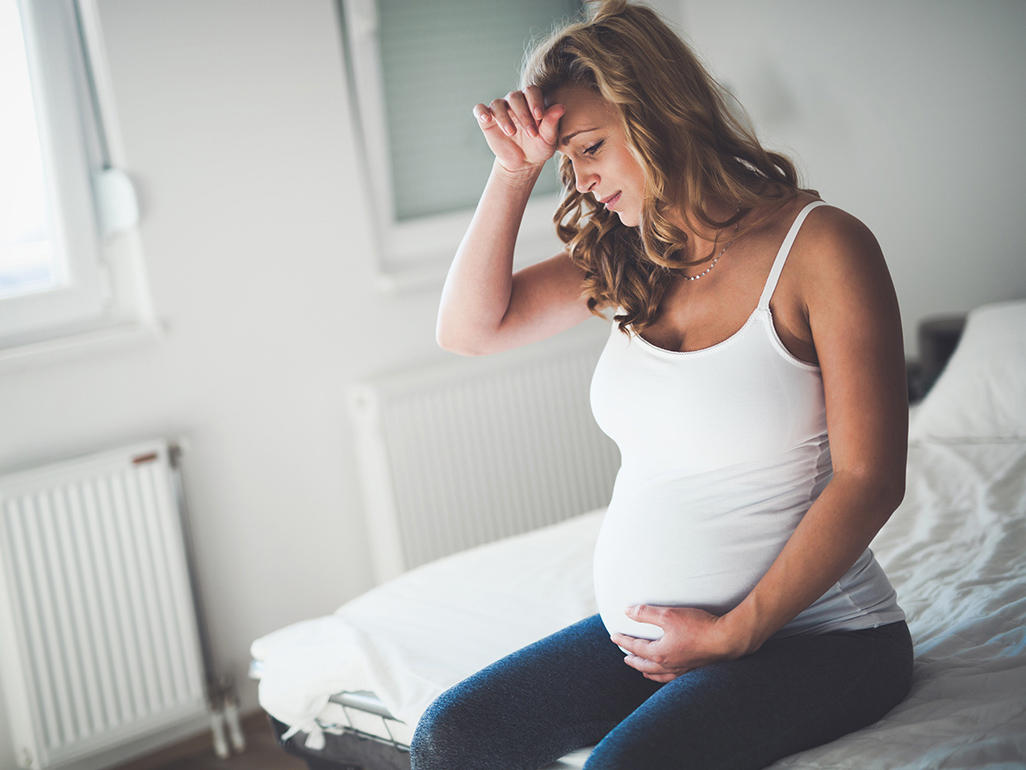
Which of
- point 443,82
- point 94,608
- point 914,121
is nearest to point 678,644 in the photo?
point 94,608

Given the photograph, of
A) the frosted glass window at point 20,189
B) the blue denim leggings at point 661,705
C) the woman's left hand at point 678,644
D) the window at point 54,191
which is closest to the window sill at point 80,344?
the window at point 54,191

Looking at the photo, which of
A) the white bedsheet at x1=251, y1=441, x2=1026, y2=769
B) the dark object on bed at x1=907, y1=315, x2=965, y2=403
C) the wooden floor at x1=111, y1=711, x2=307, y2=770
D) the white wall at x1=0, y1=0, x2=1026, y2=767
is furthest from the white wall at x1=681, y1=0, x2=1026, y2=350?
the wooden floor at x1=111, y1=711, x2=307, y2=770

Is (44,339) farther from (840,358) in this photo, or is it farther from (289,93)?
(840,358)

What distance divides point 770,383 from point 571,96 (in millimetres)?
419

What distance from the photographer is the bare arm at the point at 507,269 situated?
120 cm

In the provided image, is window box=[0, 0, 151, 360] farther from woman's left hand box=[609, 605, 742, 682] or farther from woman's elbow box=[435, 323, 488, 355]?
woman's left hand box=[609, 605, 742, 682]

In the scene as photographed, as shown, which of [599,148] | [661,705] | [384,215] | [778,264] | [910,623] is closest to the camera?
[661,705]

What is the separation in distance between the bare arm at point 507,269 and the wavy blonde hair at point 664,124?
55 millimetres

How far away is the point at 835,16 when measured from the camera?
2543 millimetres

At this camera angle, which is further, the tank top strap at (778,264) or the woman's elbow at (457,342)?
the woman's elbow at (457,342)

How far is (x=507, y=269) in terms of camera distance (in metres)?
1.36

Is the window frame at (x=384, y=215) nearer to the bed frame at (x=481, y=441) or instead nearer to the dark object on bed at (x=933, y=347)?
the bed frame at (x=481, y=441)

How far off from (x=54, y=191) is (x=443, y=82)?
3.51ft

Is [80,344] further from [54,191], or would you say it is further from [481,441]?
[481,441]
